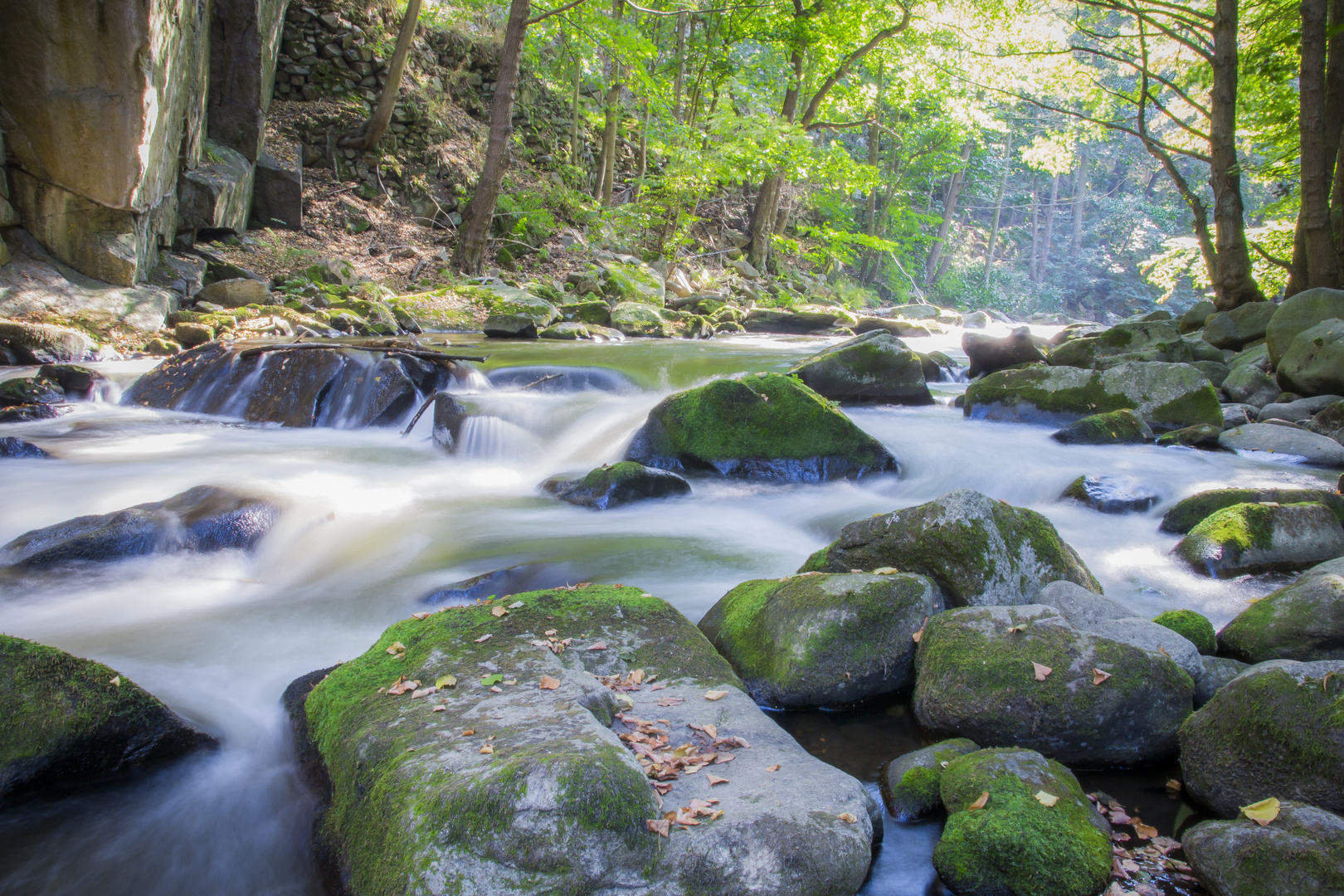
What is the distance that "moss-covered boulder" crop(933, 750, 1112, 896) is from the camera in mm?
2258

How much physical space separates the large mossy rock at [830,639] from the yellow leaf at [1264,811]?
53.3 inches

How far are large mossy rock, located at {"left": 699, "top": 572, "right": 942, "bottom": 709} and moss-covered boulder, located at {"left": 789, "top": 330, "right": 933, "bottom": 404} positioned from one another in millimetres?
5897

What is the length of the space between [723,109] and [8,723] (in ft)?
56.9

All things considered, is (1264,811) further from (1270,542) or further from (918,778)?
(1270,542)

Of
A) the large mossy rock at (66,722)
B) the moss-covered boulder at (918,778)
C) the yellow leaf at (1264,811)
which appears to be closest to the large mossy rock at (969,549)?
the moss-covered boulder at (918,778)

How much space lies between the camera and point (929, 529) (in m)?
4.01

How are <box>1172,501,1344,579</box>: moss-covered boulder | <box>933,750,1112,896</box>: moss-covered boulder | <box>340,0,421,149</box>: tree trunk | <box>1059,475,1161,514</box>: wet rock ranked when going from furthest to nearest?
<box>340,0,421,149</box>: tree trunk
<box>1059,475,1161,514</box>: wet rock
<box>1172,501,1344,579</box>: moss-covered boulder
<box>933,750,1112,896</box>: moss-covered boulder

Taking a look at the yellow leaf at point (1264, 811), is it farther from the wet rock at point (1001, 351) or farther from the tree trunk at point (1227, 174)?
the tree trunk at point (1227, 174)

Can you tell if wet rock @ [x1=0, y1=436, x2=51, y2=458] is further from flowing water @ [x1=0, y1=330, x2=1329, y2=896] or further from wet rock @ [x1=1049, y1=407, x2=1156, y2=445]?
wet rock @ [x1=1049, y1=407, x2=1156, y2=445]

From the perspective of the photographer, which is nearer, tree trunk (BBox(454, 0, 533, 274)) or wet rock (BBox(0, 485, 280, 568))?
wet rock (BBox(0, 485, 280, 568))

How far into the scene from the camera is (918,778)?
2781 mm

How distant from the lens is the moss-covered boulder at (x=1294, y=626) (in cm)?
335

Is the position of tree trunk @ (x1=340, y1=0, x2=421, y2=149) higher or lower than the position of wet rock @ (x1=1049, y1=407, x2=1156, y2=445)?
higher

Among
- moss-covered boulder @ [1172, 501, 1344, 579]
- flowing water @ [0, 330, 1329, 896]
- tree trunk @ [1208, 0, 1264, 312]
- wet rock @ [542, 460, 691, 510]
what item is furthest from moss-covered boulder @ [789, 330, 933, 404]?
tree trunk @ [1208, 0, 1264, 312]
